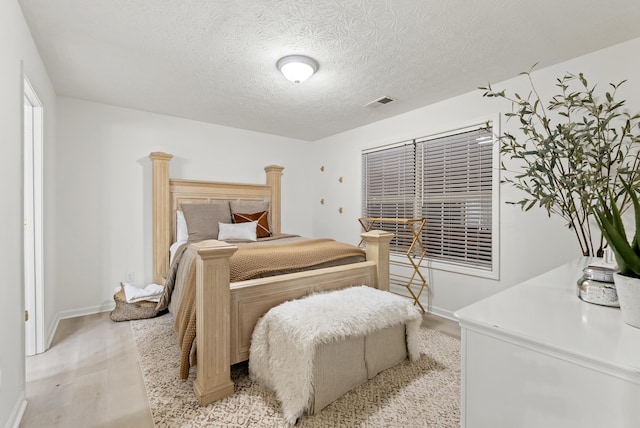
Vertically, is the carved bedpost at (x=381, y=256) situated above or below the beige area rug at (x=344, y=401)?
above

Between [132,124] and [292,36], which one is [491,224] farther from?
[132,124]

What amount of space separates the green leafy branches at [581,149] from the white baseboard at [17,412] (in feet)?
10.3

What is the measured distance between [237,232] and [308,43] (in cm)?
209

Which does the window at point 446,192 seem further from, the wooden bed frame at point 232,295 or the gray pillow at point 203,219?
the gray pillow at point 203,219

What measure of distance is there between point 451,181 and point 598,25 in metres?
1.56

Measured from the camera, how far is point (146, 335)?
260cm

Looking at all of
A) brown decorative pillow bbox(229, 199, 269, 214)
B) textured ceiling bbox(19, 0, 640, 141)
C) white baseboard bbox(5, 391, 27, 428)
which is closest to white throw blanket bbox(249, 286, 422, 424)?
white baseboard bbox(5, 391, 27, 428)

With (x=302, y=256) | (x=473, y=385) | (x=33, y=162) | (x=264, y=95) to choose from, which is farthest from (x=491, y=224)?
(x=33, y=162)

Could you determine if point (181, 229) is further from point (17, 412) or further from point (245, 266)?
point (17, 412)

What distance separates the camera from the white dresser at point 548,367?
0.63 meters

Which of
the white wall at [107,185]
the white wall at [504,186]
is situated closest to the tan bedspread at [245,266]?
the white wall at [107,185]

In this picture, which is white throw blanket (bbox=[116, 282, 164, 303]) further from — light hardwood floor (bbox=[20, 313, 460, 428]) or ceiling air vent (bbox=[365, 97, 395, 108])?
ceiling air vent (bbox=[365, 97, 395, 108])

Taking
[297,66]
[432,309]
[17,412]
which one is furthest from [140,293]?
[432,309]

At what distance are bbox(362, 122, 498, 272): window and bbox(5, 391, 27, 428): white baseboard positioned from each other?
11.2 ft
